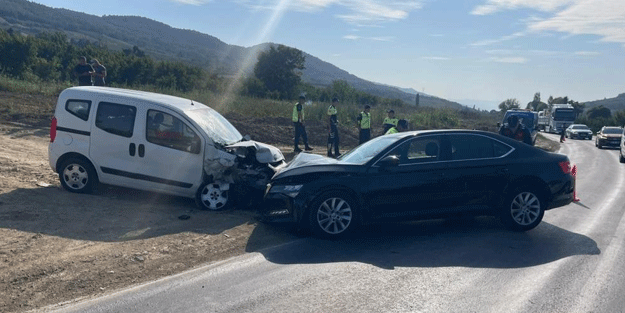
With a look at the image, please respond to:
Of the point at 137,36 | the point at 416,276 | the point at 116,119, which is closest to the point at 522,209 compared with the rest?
the point at 416,276

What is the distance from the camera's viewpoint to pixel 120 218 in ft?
31.3

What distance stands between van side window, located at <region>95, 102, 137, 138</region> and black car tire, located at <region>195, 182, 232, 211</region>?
5.29ft

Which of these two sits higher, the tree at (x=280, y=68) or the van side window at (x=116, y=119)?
the tree at (x=280, y=68)

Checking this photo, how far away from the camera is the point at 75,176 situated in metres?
10.8

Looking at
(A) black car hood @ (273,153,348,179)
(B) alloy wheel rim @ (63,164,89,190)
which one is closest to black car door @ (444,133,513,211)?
(A) black car hood @ (273,153,348,179)

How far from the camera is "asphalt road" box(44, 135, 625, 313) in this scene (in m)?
6.18

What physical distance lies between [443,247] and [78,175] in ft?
20.7

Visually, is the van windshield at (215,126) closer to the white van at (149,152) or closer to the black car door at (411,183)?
the white van at (149,152)

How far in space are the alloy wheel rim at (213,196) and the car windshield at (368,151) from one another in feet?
7.11

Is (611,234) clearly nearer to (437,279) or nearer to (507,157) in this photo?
(507,157)

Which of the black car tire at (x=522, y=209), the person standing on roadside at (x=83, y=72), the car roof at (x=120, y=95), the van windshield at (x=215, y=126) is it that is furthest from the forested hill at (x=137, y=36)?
the black car tire at (x=522, y=209)

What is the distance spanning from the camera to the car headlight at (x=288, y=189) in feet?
29.1

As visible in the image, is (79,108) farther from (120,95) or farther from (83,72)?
(83,72)

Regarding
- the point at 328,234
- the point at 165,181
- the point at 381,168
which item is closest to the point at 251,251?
the point at 328,234
